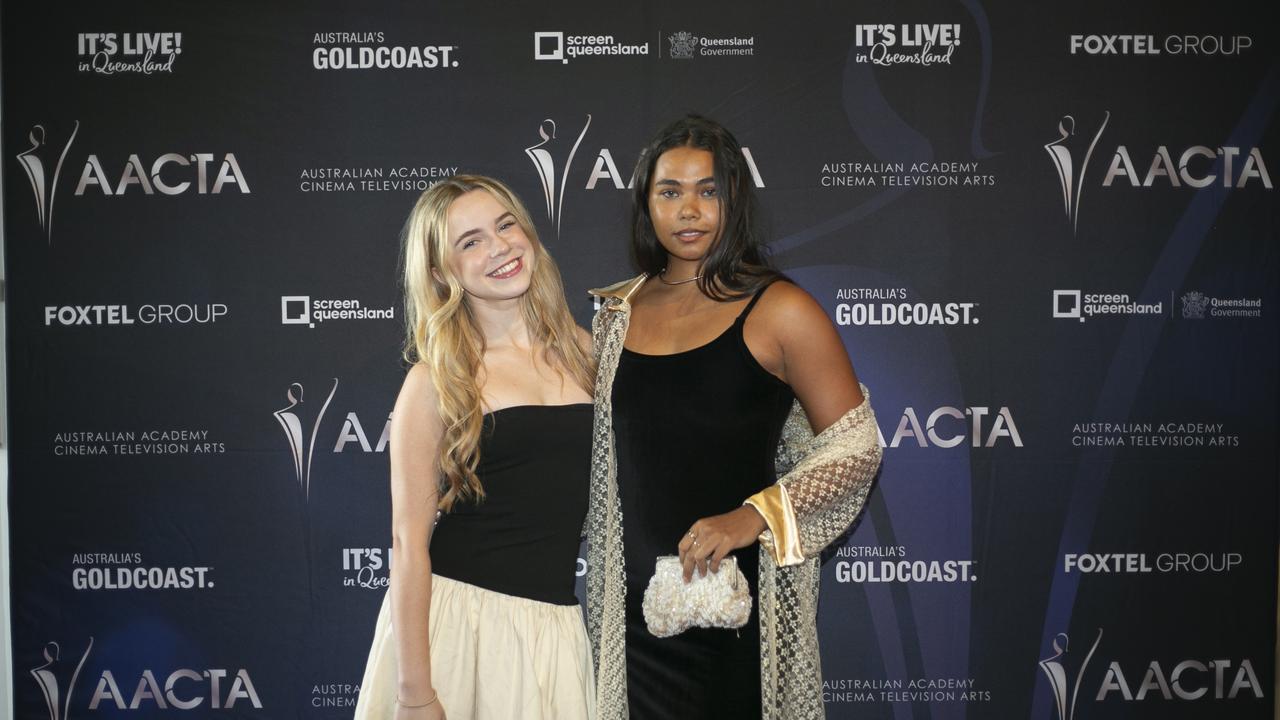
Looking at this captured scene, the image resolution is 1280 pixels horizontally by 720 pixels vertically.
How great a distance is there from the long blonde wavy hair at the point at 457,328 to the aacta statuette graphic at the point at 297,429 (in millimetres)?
1168

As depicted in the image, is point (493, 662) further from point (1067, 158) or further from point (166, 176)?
point (1067, 158)

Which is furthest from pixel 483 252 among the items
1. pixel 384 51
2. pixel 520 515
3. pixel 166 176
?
pixel 166 176

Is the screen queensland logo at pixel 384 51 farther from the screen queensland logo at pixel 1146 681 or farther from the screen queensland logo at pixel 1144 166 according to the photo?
the screen queensland logo at pixel 1146 681

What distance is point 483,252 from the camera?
2.05 m

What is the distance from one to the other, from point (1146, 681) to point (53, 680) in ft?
12.4

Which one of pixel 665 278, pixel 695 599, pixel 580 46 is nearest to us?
pixel 695 599

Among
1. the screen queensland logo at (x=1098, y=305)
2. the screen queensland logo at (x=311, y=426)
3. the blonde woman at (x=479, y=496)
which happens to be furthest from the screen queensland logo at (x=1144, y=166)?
the screen queensland logo at (x=311, y=426)

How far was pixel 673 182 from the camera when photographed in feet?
6.71

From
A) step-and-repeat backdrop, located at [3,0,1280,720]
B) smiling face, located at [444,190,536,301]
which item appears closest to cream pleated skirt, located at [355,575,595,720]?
smiling face, located at [444,190,536,301]

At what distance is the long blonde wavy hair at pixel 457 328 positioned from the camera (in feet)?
6.44

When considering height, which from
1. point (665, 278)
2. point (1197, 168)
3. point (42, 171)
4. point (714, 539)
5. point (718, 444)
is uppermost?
point (42, 171)

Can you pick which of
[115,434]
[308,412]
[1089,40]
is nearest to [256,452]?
[308,412]

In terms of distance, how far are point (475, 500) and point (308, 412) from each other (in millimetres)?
1406

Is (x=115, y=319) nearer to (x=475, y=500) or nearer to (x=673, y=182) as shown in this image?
(x=475, y=500)
